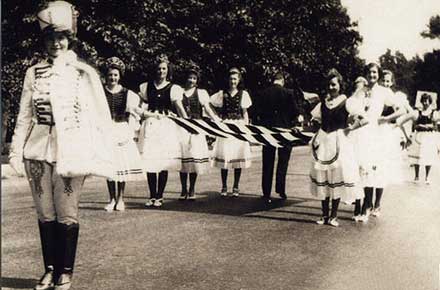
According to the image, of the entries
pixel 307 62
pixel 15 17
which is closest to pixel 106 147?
pixel 15 17

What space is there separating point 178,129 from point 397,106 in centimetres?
315

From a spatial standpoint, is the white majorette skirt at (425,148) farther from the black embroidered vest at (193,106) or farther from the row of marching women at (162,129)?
the black embroidered vest at (193,106)

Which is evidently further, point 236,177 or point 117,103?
point 236,177

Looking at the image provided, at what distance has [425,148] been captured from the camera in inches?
486

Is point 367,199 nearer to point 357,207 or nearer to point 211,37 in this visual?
point 357,207

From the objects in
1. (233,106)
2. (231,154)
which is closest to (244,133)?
(233,106)

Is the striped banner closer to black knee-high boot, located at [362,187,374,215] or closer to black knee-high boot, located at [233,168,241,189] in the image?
black knee-high boot, located at [362,187,374,215]

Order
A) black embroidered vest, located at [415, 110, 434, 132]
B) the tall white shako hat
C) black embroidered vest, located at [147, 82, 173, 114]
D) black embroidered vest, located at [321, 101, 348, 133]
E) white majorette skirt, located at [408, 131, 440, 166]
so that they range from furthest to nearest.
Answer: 1. black embroidered vest, located at [415, 110, 434, 132]
2. white majorette skirt, located at [408, 131, 440, 166]
3. black embroidered vest, located at [147, 82, 173, 114]
4. black embroidered vest, located at [321, 101, 348, 133]
5. the tall white shako hat

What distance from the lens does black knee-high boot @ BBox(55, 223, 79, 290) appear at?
14.1ft

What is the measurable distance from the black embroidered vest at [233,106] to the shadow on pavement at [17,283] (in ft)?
17.5

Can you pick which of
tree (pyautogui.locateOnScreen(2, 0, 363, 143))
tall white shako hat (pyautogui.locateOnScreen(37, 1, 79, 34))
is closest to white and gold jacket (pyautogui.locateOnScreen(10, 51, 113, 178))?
tall white shako hat (pyautogui.locateOnScreen(37, 1, 79, 34))

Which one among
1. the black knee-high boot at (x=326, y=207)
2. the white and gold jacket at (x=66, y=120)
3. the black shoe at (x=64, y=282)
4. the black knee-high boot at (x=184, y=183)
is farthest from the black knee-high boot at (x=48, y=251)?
the black knee-high boot at (x=184, y=183)

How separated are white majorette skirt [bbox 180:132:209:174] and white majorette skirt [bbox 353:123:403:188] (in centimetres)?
247

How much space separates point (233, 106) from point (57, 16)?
221 inches
